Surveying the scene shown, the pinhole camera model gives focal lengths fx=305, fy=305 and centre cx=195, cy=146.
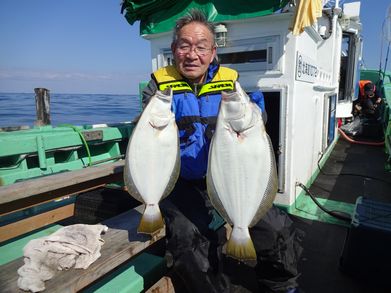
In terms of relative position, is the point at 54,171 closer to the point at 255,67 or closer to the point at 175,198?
the point at 175,198

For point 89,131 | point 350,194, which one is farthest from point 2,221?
point 350,194

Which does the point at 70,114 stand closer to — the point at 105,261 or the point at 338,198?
the point at 338,198

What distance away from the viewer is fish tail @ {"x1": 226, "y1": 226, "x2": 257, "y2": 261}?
189 cm

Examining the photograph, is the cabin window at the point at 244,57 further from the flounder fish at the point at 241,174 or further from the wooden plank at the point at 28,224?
the wooden plank at the point at 28,224

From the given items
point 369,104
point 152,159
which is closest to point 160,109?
point 152,159

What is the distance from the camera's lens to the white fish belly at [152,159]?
1.96 m

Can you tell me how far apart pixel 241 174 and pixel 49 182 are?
178 cm

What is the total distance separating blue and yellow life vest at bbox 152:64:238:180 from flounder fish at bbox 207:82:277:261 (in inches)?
17.8

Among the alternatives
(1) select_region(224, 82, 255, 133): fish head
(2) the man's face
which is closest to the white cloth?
(1) select_region(224, 82, 255, 133): fish head

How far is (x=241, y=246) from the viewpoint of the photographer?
190cm

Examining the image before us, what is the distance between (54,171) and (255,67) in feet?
9.36

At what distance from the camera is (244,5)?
12.0 ft

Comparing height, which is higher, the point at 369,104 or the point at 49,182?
the point at 369,104

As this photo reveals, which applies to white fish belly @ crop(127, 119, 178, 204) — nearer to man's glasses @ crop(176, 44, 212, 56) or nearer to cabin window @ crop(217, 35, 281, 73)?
man's glasses @ crop(176, 44, 212, 56)
